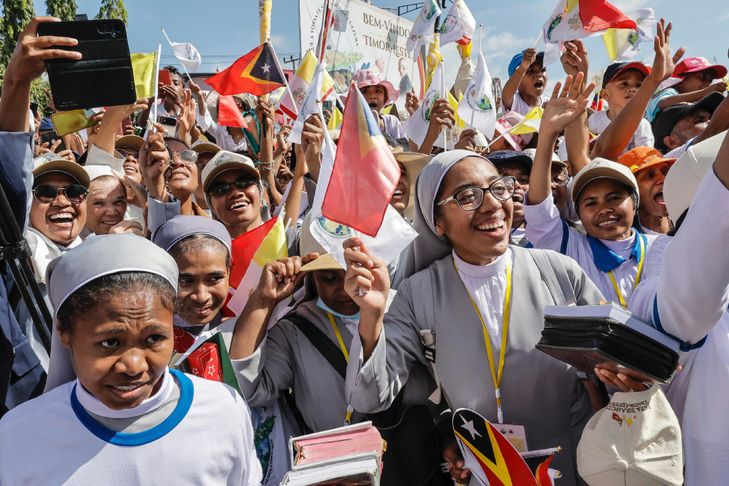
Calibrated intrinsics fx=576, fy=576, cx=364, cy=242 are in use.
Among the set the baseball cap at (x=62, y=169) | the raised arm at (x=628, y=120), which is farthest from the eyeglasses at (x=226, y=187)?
the raised arm at (x=628, y=120)

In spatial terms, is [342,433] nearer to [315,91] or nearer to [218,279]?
[218,279]

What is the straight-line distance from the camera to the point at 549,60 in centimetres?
604

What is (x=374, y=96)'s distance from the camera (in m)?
8.32

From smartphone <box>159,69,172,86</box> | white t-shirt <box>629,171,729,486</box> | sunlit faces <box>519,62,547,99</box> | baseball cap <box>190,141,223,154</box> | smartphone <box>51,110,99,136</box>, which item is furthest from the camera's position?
smartphone <box>159,69,172,86</box>

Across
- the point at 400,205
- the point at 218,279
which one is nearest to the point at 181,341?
the point at 218,279

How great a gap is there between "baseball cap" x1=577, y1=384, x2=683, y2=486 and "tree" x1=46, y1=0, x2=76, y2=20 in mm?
21590

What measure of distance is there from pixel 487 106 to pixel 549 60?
1.22 meters

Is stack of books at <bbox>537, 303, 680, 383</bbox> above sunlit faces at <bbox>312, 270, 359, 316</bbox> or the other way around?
above

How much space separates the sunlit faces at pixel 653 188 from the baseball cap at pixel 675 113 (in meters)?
1.58

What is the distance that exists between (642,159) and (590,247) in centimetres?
97

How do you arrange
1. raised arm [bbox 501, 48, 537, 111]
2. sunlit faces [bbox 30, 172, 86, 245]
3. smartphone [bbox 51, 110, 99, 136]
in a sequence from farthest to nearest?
raised arm [bbox 501, 48, 537, 111] < sunlit faces [bbox 30, 172, 86, 245] < smartphone [bbox 51, 110, 99, 136]

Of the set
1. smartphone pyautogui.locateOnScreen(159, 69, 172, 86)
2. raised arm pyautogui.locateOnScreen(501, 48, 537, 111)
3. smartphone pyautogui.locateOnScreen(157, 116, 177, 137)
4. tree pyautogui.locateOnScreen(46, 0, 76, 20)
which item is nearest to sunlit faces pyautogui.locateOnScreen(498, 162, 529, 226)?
raised arm pyautogui.locateOnScreen(501, 48, 537, 111)

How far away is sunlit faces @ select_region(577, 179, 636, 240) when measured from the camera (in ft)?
10.2

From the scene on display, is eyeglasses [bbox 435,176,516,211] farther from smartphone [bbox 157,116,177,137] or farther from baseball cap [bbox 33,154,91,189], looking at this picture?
smartphone [bbox 157,116,177,137]
